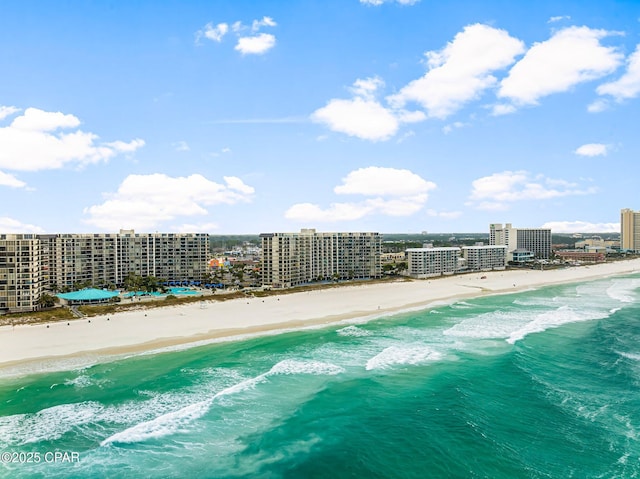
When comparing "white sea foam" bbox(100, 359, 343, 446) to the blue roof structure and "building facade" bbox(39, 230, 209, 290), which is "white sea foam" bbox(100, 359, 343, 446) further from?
"building facade" bbox(39, 230, 209, 290)

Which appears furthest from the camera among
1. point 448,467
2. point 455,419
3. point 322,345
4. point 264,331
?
point 264,331

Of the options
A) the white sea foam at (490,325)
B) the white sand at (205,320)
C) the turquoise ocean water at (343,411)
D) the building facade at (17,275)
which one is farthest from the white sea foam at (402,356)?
the building facade at (17,275)

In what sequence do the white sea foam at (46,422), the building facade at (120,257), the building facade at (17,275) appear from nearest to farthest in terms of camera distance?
the white sea foam at (46,422) < the building facade at (17,275) < the building facade at (120,257)

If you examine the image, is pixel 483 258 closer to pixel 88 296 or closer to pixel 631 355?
pixel 631 355

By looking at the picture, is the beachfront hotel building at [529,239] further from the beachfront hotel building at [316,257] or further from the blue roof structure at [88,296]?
the blue roof structure at [88,296]

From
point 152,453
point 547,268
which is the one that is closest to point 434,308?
point 152,453

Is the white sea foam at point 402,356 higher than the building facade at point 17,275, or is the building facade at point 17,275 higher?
the building facade at point 17,275

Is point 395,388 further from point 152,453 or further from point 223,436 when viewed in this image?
point 152,453
